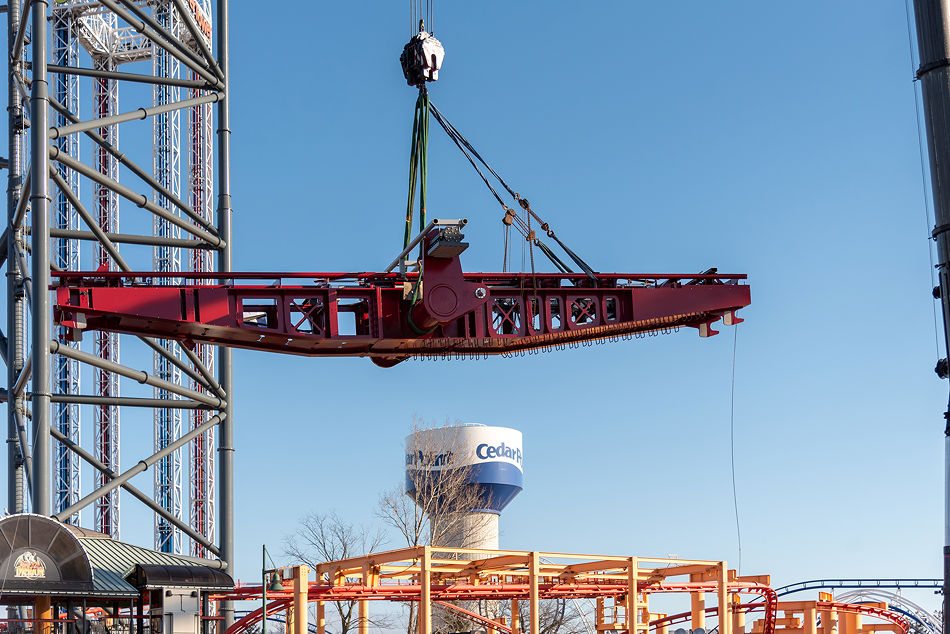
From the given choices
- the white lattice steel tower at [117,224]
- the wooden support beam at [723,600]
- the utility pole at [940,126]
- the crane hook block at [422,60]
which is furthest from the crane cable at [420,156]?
the white lattice steel tower at [117,224]

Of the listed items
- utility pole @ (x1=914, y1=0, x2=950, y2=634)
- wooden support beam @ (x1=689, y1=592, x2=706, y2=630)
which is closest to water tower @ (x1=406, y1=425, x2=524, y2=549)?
wooden support beam @ (x1=689, y1=592, x2=706, y2=630)

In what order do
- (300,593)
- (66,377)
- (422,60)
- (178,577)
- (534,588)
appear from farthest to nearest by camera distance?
1. (66,377)
2. (534,588)
3. (300,593)
4. (178,577)
5. (422,60)

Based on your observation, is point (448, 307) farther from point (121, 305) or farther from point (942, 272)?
point (942, 272)

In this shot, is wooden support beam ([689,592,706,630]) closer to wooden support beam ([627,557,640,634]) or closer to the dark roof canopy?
wooden support beam ([627,557,640,634])

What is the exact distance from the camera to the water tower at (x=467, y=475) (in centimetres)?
5938

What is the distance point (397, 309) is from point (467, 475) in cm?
4423

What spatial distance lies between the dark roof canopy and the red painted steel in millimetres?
5498

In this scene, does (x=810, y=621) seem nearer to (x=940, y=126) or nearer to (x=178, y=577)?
(x=178, y=577)

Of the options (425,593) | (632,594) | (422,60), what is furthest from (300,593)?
(422,60)

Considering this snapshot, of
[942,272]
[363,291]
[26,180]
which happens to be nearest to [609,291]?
[363,291]

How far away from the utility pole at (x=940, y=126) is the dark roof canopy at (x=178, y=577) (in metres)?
14.4

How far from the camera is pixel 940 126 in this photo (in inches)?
622

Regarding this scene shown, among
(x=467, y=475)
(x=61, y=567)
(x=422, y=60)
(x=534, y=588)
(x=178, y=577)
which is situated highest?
(x=422, y=60)

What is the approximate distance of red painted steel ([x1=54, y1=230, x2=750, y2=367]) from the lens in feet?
64.6
